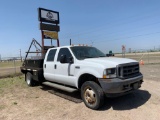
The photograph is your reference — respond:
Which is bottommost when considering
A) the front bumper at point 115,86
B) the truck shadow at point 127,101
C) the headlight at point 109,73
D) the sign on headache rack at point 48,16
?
the truck shadow at point 127,101

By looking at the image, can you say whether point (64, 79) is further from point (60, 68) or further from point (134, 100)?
point (134, 100)

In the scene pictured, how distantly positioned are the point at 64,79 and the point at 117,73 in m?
2.31

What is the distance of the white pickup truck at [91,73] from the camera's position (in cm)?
506

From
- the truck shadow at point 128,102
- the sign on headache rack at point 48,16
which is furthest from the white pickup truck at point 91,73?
the sign on headache rack at point 48,16

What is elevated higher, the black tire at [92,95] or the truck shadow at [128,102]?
the black tire at [92,95]

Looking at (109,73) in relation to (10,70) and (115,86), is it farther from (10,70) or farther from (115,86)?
(10,70)

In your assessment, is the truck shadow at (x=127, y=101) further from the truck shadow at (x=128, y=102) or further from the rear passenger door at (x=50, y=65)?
the rear passenger door at (x=50, y=65)

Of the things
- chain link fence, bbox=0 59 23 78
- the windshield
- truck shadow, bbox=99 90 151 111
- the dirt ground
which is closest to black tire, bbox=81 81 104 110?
the dirt ground

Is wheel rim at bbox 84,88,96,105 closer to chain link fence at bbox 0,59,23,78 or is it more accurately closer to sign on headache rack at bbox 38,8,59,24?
sign on headache rack at bbox 38,8,59,24

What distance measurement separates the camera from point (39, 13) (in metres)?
13.8

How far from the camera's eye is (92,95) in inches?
213

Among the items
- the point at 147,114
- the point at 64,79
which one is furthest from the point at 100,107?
the point at 64,79

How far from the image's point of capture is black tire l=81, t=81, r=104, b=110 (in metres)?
5.18

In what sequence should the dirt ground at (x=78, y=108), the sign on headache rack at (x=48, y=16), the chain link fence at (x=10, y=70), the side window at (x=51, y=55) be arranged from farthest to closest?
the chain link fence at (x=10, y=70)
the sign on headache rack at (x=48, y=16)
the side window at (x=51, y=55)
the dirt ground at (x=78, y=108)
